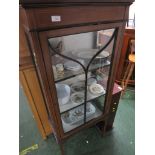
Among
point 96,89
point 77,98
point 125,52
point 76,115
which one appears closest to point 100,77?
point 96,89

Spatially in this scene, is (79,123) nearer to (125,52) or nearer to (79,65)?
(79,65)

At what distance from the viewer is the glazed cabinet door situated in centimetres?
71

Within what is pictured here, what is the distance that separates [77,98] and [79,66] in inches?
13.5

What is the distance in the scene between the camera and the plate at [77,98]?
1117 mm

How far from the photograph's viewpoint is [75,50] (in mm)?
945

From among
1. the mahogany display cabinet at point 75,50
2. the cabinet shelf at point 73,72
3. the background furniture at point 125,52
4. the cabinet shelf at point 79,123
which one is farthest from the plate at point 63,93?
the background furniture at point 125,52

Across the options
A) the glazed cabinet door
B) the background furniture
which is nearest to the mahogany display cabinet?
the glazed cabinet door

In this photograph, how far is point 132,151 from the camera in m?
1.37

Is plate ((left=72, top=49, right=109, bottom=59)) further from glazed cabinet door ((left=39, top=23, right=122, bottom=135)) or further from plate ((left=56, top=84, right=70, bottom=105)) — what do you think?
plate ((left=56, top=84, right=70, bottom=105))

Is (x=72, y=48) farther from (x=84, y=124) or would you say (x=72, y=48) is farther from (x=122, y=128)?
(x=122, y=128)

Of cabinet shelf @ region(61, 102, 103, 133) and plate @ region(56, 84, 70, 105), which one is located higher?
plate @ region(56, 84, 70, 105)

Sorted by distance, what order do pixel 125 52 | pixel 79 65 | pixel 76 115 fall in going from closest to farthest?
pixel 79 65 → pixel 76 115 → pixel 125 52
